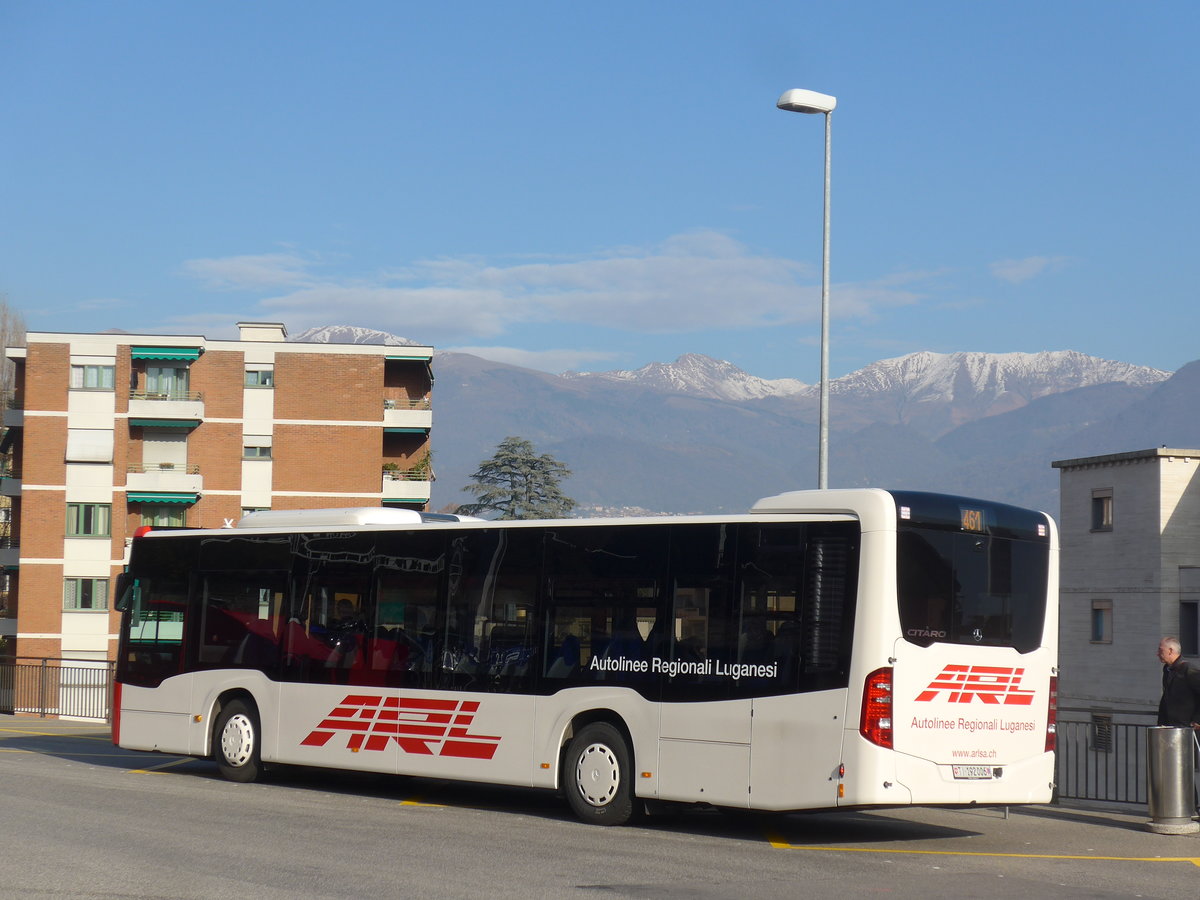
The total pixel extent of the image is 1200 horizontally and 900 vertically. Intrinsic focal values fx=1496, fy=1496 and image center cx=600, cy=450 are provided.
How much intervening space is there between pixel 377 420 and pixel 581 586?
5284 centimetres

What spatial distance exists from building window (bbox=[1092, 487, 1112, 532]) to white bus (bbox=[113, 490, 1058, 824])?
49.2 metres

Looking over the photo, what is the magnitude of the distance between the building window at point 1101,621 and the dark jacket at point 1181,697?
47.5m

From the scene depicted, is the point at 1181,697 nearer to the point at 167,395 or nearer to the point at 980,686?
the point at 980,686

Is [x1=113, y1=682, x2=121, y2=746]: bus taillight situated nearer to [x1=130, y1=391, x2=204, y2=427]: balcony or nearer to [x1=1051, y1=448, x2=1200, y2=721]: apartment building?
[x1=1051, y1=448, x2=1200, y2=721]: apartment building

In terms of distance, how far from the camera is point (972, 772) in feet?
39.5

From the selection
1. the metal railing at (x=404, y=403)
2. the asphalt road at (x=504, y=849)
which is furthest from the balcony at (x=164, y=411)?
the asphalt road at (x=504, y=849)

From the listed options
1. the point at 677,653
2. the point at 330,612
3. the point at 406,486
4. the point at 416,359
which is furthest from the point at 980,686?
the point at 416,359

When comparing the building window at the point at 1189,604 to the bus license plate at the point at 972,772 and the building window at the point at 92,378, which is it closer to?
the building window at the point at 92,378

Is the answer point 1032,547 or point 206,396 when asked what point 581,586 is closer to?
point 1032,547

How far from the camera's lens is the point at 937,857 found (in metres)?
11.4

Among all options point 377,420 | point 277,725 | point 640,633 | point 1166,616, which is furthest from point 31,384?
point 640,633

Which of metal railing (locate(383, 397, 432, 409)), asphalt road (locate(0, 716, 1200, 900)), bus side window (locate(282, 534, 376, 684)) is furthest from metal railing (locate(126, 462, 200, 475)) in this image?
bus side window (locate(282, 534, 376, 684))

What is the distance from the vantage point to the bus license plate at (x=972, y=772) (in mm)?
11922

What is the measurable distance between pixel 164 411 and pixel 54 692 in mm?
34454
